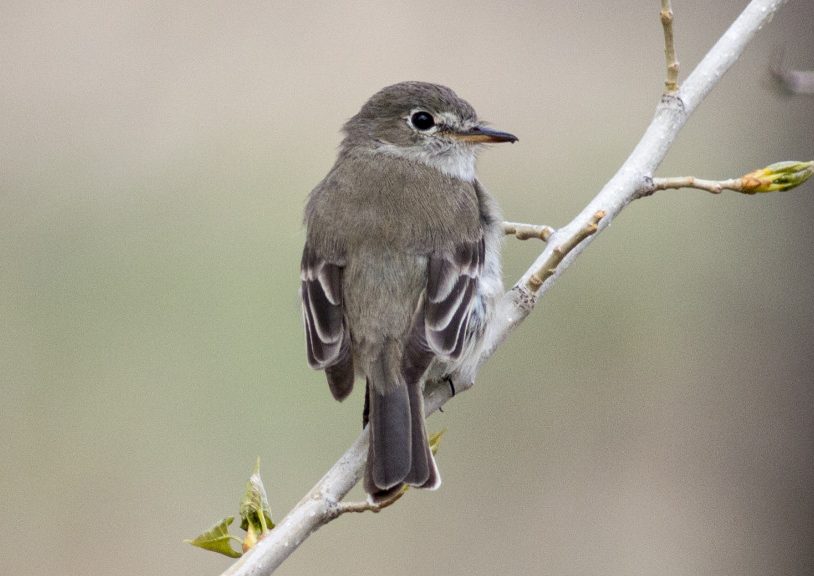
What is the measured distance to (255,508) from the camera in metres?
3.28

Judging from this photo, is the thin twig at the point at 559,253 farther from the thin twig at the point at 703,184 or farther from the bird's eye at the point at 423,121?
the bird's eye at the point at 423,121

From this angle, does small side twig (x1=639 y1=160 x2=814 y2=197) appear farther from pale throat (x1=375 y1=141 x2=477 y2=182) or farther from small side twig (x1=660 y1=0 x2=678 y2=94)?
pale throat (x1=375 y1=141 x2=477 y2=182)

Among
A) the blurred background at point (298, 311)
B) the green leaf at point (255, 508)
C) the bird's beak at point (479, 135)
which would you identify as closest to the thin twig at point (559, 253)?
the bird's beak at point (479, 135)

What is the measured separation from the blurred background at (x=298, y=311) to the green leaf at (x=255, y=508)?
11.2 ft

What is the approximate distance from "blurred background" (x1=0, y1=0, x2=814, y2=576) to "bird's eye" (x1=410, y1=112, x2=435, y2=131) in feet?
7.40

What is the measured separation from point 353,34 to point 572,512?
403cm

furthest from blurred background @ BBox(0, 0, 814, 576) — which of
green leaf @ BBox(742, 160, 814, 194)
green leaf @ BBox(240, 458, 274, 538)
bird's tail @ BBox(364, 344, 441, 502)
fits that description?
green leaf @ BBox(240, 458, 274, 538)

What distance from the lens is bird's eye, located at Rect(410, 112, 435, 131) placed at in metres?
4.91

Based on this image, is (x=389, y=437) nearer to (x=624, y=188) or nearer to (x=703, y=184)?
(x=624, y=188)

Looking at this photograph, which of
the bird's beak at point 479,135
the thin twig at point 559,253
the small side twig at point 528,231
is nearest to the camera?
the thin twig at point 559,253

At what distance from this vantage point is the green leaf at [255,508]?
129 inches

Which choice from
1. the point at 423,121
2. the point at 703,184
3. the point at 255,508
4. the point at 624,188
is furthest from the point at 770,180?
the point at 255,508

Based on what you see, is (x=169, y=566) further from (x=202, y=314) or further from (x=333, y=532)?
(x=202, y=314)

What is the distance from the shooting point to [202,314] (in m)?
7.59
